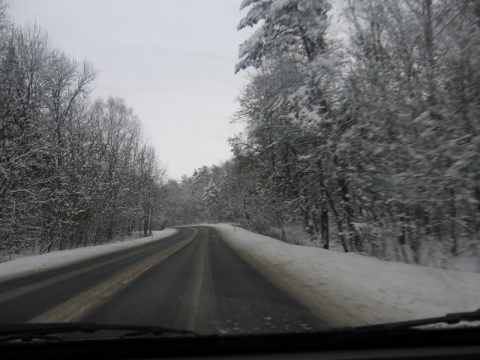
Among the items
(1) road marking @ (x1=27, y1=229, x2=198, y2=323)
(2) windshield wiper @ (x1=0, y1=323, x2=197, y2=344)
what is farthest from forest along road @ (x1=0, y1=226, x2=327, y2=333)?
(2) windshield wiper @ (x1=0, y1=323, x2=197, y2=344)

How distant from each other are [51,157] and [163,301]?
618 inches

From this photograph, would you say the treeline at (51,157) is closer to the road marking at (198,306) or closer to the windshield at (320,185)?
the windshield at (320,185)

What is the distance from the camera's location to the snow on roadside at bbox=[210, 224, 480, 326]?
17.2 ft

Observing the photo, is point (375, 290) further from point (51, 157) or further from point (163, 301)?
point (51, 157)

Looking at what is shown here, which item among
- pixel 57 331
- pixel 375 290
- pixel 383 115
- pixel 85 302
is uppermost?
pixel 383 115

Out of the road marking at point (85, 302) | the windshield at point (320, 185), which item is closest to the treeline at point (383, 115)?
the windshield at point (320, 185)

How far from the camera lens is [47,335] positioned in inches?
122

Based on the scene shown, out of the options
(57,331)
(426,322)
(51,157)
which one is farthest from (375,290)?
(51,157)

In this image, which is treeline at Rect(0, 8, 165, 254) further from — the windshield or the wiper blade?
the wiper blade

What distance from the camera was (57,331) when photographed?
3.16m

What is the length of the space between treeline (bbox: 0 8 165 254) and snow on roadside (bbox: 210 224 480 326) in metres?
11.9

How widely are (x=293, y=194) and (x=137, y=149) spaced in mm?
27510

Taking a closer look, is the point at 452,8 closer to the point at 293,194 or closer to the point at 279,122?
the point at 279,122

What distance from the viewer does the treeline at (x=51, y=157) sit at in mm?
16375
